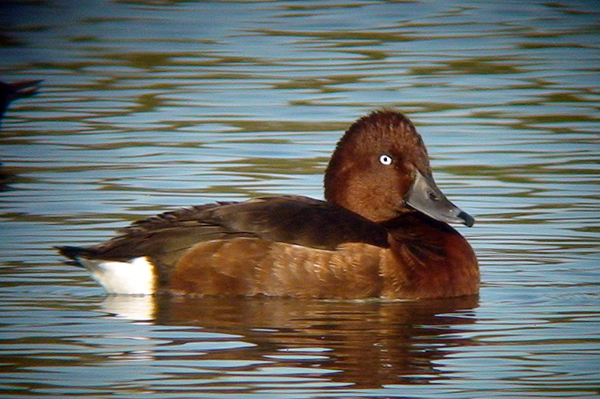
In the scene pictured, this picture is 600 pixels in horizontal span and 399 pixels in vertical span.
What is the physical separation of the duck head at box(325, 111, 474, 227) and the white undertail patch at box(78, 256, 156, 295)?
1.10 meters

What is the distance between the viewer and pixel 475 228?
30.9 feet

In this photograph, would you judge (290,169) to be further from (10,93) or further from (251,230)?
(251,230)

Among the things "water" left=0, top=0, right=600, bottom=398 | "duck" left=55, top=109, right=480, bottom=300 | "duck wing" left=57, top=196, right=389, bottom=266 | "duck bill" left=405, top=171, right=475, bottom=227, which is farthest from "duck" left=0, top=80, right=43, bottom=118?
"duck bill" left=405, top=171, right=475, bottom=227

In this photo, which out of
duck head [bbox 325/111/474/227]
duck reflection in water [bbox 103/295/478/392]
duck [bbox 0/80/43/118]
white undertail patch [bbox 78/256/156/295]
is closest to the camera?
duck reflection in water [bbox 103/295/478/392]

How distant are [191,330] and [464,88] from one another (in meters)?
7.87

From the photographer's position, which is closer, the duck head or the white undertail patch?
the white undertail patch

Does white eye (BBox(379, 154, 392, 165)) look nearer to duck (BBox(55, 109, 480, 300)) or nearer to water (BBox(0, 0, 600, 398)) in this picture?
duck (BBox(55, 109, 480, 300))

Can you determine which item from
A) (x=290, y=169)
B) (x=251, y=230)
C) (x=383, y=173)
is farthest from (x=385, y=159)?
(x=290, y=169)

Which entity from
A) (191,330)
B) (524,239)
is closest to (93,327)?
(191,330)

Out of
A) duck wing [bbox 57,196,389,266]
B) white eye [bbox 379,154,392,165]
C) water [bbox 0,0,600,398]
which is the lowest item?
water [bbox 0,0,600,398]

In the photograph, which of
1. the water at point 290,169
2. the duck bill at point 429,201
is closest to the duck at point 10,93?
the water at point 290,169

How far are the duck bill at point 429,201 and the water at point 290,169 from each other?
408 millimetres

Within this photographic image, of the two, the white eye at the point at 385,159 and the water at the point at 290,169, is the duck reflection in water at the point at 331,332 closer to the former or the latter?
the water at the point at 290,169

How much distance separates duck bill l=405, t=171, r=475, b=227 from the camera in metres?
8.18
